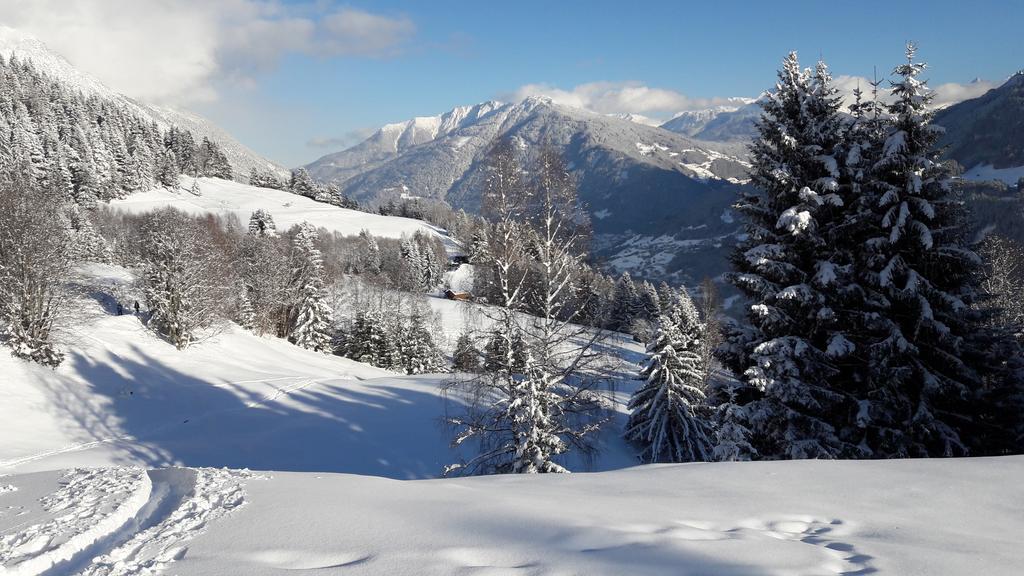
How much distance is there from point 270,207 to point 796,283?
362ft

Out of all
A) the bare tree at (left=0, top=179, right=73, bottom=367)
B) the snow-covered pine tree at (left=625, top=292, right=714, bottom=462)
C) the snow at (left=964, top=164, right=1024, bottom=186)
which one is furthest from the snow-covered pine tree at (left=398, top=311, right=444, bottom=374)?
the snow at (left=964, top=164, right=1024, bottom=186)

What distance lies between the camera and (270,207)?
4149 inches

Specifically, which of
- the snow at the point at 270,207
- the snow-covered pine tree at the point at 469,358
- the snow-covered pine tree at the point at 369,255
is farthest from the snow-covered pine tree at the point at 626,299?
the snow at the point at 270,207

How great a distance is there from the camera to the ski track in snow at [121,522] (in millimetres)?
3820

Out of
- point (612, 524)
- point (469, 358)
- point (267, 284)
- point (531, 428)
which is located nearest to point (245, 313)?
point (267, 284)

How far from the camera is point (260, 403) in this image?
22.3m

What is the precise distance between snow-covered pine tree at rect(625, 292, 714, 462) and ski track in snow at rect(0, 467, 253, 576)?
58.8 feet

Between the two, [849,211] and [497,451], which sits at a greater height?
[849,211]

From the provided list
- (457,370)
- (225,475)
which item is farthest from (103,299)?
(225,475)

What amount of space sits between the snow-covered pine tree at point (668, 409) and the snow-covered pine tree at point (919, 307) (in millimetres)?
10204

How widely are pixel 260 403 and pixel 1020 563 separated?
23.9 meters

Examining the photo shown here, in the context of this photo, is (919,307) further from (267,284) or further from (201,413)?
(267,284)

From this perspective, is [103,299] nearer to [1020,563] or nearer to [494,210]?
[494,210]

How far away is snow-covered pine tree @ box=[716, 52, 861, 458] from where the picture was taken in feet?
36.0
